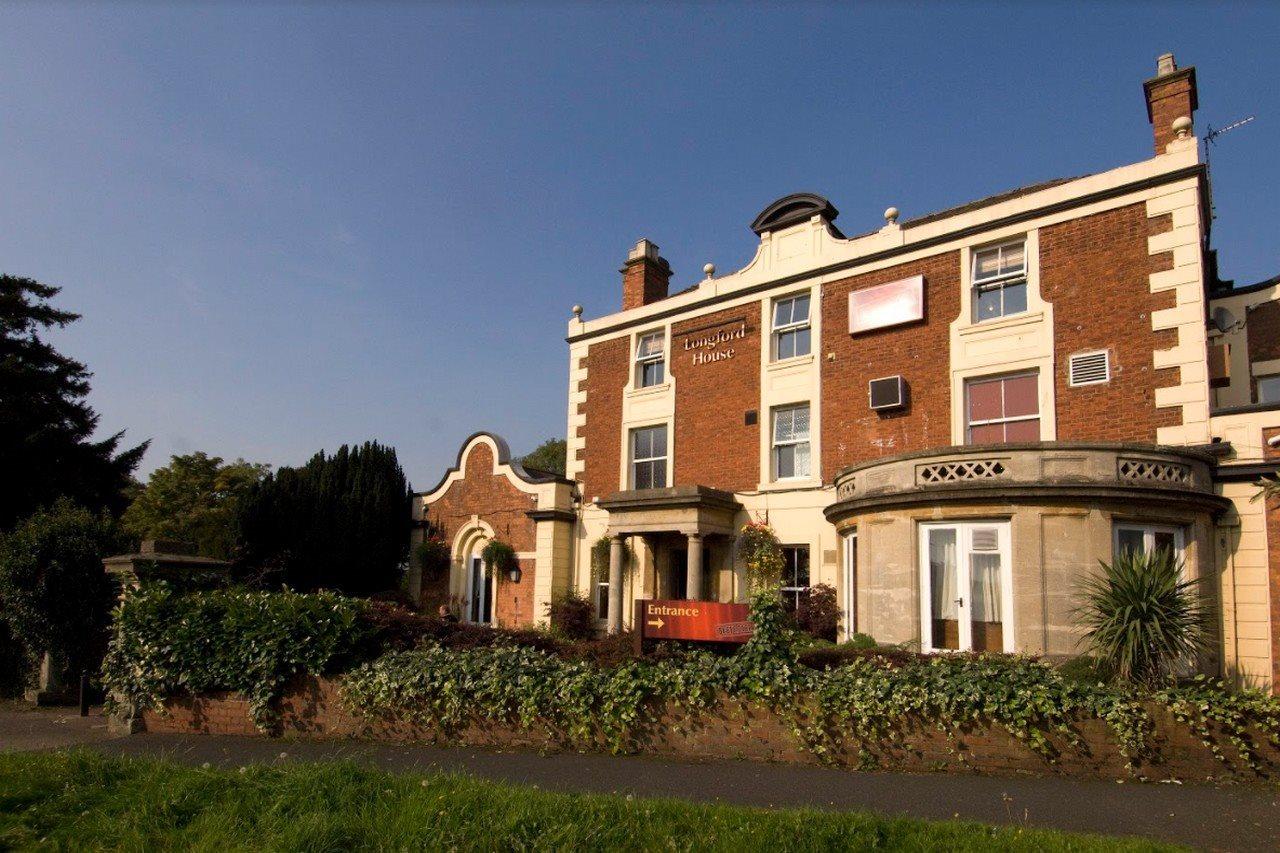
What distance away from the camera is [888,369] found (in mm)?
17516

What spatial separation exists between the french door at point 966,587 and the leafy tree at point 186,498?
24.0 m

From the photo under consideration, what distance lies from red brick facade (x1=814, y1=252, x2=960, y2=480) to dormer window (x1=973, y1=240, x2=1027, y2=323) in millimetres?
410

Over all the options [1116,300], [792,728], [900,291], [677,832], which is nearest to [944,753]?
[792,728]

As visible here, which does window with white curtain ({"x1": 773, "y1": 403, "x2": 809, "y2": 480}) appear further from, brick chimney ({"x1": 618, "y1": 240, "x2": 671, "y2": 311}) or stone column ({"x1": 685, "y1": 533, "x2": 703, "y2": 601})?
brick chimney ({"x1": 618, "y1": 240, "x2": 671, "y2": 311})

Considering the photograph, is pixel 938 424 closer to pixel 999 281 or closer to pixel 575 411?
pixel 999 281

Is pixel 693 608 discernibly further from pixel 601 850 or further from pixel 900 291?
pixel 900 291

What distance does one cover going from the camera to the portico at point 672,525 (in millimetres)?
18062

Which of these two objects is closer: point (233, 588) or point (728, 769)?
point (728, 769)

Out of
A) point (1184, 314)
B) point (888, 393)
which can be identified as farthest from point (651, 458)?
point (1184, 314)

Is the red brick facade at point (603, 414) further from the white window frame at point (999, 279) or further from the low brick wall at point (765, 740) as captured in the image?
the low brick wall at point (765, 740)

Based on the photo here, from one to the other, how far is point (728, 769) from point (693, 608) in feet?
6.89

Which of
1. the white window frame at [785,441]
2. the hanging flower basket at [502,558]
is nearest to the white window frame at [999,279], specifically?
the white window frame at [785,441]

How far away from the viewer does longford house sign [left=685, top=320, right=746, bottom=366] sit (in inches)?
797

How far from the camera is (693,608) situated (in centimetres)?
996
